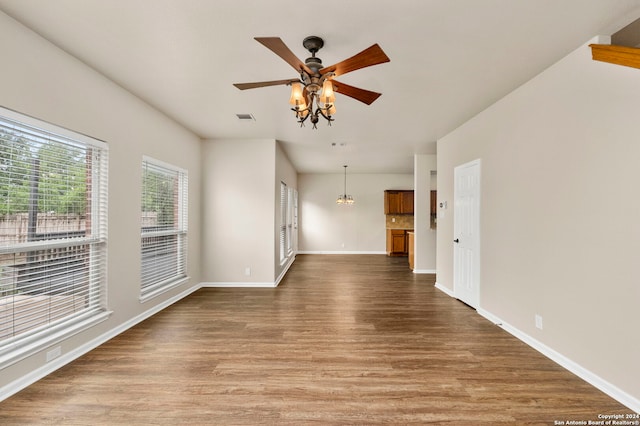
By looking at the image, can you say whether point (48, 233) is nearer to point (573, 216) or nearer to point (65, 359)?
point (65, 359)

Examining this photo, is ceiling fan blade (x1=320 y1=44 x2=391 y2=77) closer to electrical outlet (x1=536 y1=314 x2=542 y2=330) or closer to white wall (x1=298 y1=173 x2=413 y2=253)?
electrical outlet (x1=536 y1=314 x2=542 y2=330)

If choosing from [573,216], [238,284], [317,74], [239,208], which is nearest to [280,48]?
[317,74]

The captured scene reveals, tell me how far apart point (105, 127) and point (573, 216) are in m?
4.62

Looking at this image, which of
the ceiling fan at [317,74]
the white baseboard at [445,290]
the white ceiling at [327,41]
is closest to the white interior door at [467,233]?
the white baseboard at [445,290]

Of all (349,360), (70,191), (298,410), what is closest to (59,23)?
(70,191)

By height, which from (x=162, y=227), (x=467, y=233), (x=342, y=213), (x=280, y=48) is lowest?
(x=467, y=233)

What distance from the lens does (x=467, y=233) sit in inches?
160

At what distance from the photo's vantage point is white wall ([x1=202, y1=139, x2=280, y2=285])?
498 cm

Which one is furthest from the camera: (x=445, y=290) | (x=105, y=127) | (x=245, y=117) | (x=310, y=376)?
(x=445, y=290)

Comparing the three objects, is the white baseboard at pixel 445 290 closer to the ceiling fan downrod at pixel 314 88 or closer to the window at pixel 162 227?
the ceiling fan downrod at pixel 314 88

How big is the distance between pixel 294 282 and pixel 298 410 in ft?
11.8

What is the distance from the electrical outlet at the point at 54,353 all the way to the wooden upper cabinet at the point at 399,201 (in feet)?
27.0

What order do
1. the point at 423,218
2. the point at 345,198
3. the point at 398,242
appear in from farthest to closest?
the point at 345,198 → the point at 398,242 → the point at 423,218

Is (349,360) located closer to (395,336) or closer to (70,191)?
(395,336)
